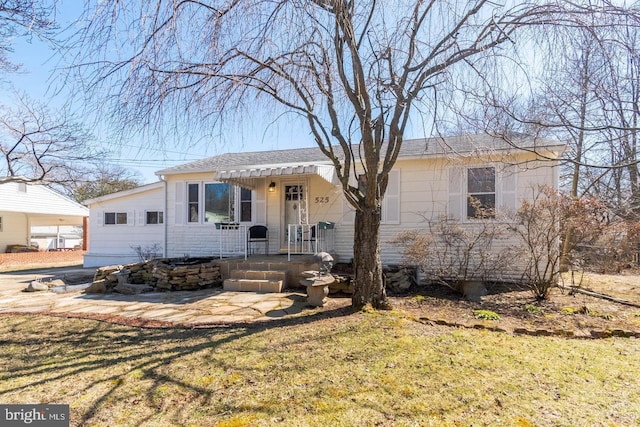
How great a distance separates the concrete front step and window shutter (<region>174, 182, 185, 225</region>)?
4250mm

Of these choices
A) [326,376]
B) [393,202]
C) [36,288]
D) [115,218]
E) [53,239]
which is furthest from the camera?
[53,239]

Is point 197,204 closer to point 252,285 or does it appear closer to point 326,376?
point 252,285

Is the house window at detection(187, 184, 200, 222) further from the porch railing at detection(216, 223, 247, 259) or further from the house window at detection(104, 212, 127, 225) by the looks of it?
the house window at detection(104, 212, 127, 225)

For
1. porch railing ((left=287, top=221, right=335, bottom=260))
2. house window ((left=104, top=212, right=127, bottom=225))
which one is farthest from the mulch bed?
house window ((left=104, top=212, right=127, bottom=225))

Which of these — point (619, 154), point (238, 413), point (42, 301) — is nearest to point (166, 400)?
point (238, 413)

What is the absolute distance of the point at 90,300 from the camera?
22.5ft

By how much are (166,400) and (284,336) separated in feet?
5.48

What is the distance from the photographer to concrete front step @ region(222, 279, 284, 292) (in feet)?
23.9

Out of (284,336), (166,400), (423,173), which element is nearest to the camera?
(166,400)

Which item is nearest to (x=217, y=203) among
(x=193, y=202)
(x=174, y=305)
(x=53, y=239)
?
(x=193, y=202)

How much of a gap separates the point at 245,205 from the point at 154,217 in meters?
3.90

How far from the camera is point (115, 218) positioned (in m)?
12.8

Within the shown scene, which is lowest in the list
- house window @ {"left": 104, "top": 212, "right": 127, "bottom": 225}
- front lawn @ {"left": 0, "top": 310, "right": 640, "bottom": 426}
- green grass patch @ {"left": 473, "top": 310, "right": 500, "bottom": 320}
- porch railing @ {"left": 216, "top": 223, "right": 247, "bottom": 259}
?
green grass patch @ {"left": 473, "top": 310, "right": 500, "bottom": 320}

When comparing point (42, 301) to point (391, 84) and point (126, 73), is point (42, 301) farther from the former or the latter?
point (391, 84)
